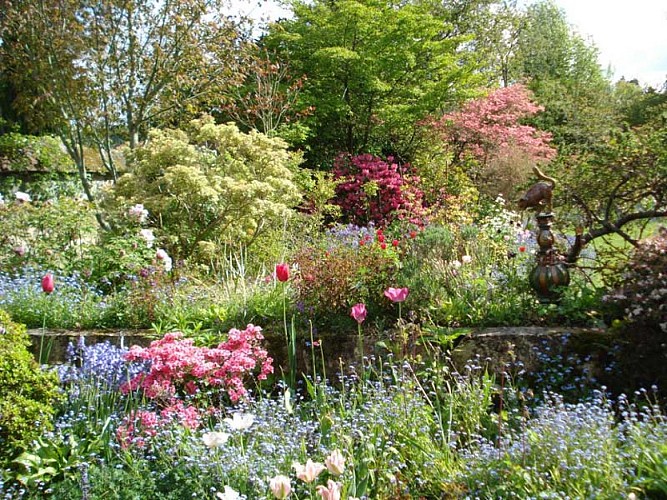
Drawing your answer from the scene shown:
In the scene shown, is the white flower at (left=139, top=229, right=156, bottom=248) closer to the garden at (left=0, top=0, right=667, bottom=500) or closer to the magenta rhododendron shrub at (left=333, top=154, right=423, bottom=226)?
the garden at (left=0, top=0, right=667, bottom=500)

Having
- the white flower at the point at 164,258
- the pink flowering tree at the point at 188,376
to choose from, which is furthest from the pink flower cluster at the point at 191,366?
the white flower at the point at 164,258

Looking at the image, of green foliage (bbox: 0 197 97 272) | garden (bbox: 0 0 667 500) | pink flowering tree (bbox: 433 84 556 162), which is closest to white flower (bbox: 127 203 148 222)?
garden (bbox: 0 0 667 500)

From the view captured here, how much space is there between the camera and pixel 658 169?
4.76m

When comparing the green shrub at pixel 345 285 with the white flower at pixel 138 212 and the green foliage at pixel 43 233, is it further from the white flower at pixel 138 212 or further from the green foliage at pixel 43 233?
the green foliage at pixel 43 233

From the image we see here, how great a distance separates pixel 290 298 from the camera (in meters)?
4.93

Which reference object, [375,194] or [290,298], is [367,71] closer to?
[375,194]

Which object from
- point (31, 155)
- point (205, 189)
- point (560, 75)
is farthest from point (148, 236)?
point (560, 75)

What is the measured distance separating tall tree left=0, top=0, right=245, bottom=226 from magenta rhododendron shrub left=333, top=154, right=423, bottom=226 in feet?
9.58

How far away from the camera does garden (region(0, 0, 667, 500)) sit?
116 inches

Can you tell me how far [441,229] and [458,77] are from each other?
25.8 feet

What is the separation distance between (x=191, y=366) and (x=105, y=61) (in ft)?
20.0

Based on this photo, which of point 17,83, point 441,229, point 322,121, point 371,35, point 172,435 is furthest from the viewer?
point 322,121

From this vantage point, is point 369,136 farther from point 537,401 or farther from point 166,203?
point 537,401

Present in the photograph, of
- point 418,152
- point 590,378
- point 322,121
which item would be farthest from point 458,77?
point 590,378
